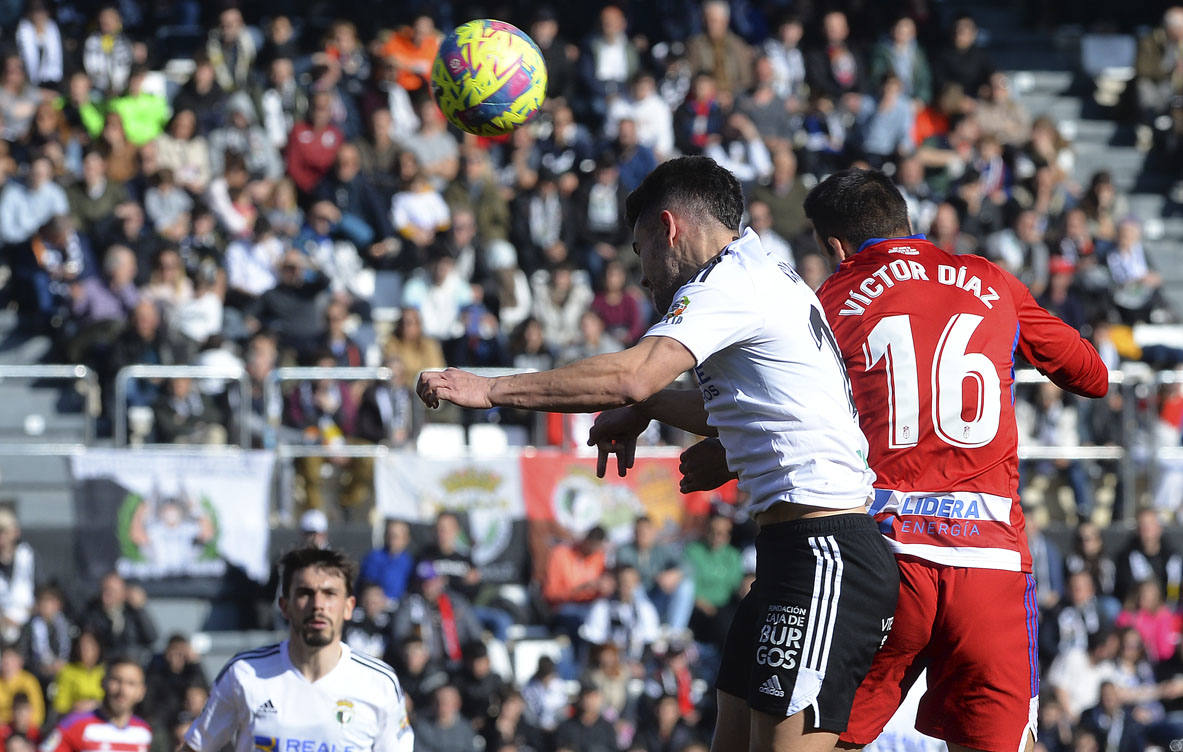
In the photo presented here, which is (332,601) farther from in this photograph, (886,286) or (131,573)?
(131,573)

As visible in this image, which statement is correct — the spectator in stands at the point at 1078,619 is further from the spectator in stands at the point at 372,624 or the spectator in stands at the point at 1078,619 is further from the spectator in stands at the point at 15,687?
the spectator in stands at the point at 15,687

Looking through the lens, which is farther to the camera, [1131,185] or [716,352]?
[1131,185]

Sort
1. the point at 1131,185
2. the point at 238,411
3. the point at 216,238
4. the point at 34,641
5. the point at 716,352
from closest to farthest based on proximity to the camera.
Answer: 1. the point at 716,352
2. the point at 34,641
3. the point at 238,411
4. the point at 216,238
5. the point at 1131,185

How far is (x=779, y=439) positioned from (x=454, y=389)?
3.57 ft

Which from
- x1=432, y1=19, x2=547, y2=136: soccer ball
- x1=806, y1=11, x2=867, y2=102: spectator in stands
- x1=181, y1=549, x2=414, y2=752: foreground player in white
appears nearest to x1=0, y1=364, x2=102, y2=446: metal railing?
x1=432, y1=19, x2=547, y2=136: soccer ball

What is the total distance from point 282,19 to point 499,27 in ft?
37.0

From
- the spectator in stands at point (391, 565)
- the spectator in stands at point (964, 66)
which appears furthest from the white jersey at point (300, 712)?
the spectator in stands at point (964, 66)

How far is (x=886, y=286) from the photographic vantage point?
5949mm

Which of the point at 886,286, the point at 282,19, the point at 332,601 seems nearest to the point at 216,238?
the point at 282,19

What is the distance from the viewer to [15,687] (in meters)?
13.1

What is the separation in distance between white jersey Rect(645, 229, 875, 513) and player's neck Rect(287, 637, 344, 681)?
2.61 m

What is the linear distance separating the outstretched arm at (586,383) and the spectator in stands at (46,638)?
31.4 ft

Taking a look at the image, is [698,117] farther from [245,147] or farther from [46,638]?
[46,638]

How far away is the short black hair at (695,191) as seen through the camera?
541 centimetres
